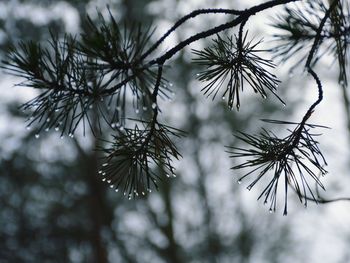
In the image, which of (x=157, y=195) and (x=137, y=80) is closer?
(x=137, y=80)

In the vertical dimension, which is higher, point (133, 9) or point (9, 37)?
point (133, 9)

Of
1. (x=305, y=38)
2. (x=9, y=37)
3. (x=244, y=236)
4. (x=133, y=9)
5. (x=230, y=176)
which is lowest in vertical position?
(x=244, y=236)

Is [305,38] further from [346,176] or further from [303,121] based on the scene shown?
[346,176]

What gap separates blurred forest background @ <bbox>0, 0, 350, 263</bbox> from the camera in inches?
207

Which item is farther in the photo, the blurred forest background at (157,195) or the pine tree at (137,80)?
the blurred forest background at (157,195)

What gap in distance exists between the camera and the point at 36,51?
1.19 metres

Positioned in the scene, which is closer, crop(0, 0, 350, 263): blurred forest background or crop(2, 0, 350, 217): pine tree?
crop(2, 0, 350, 217): pine tree

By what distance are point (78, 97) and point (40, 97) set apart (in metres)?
0.10

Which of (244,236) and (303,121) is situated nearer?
(303,121)

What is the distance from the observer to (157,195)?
21.9 ft

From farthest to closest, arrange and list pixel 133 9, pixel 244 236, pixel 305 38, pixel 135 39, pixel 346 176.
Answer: pixel 244 236 → pixel 346 176 → pixel 133 9 → pixel 305 38 → pixel 135 39

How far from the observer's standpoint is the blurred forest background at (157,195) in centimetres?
527

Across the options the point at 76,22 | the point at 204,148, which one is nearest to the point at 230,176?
the point at 204,148

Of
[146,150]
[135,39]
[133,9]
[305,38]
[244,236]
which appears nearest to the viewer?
[135,39]
